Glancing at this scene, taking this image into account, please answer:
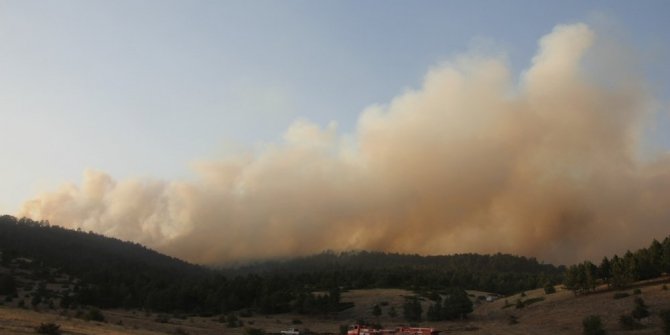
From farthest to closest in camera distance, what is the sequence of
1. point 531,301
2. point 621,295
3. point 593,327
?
1. point 531,301
2. point 621,295
3. point 593,327

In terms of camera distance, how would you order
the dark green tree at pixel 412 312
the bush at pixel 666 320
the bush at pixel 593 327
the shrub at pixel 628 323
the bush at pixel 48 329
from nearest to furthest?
the bush at pixel 48 329, the bush at pixel 666 320, the bush at pixel 593 327, the shrub at pixel 628 323, the dark green tree at pixel 412 312

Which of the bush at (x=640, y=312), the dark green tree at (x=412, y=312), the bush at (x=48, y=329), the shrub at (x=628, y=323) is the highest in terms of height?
the bush at (x=48, y=329)

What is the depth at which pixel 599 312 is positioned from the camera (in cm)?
7731

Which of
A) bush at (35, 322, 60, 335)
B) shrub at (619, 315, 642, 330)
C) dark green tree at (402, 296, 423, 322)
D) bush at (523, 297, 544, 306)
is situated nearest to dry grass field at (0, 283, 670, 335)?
→ shrub at (619, 315, 642, 330)

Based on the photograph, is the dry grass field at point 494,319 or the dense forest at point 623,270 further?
the dense forest at point 623,270

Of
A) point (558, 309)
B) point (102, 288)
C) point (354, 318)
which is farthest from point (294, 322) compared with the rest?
point (102, 288)

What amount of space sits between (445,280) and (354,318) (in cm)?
8560

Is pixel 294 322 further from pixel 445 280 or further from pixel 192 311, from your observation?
pixel 445 280

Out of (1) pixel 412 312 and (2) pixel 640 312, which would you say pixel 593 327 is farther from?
(1) pixel 412 312

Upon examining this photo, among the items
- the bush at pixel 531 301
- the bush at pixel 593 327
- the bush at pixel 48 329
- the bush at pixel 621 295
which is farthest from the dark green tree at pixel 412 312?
the bush at pixel 48 329

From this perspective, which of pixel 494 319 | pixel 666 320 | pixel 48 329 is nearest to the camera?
pixel 48 329

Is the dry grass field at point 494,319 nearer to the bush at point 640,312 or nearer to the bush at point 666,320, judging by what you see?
the bush at point 640,312

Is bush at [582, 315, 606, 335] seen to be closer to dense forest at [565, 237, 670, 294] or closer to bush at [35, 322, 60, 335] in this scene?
dense forest at [565, 237, 670, 294]

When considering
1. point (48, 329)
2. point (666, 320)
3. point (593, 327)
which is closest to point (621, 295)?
point (666, 320)
